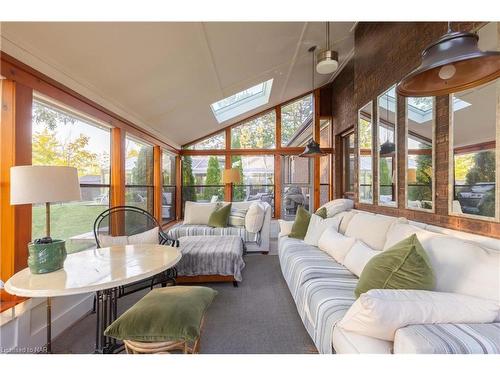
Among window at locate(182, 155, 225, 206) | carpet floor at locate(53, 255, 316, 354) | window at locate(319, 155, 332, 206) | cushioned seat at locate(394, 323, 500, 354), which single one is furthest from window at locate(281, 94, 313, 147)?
cushioned seat at locate(394, 323, 500, 354)

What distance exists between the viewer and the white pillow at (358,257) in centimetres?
197

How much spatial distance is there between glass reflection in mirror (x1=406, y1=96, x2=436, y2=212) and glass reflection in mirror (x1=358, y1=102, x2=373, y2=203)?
0.83 m

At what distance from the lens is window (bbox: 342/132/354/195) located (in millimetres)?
4977

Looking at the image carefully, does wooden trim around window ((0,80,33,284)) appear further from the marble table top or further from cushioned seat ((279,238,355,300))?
cushioned seat ((279,238,355,300))

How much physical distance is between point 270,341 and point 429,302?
4.14ft

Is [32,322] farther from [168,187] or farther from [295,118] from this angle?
[295,118]

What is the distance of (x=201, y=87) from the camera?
12.0 feet

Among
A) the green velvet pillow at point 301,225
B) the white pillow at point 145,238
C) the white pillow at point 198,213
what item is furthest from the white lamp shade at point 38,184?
the white pillow at point 198,213

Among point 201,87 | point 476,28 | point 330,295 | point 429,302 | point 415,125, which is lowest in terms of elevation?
point 330,295

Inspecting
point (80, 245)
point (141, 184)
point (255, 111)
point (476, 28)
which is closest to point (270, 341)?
point (80, 245)

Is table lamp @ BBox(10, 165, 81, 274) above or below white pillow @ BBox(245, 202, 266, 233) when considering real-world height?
above

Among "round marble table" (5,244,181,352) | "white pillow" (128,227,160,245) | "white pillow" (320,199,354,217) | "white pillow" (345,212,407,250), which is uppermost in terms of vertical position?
"white pillow" (320,199,354,217)

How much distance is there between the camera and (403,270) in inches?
52.8
